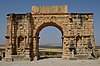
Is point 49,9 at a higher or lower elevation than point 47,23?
higher

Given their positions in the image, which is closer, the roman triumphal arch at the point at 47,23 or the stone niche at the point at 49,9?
the roman triumphal arch at the point at 47,23

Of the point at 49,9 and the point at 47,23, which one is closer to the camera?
the point at 49,9

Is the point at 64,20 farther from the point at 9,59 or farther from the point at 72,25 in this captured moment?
the point at 9,59

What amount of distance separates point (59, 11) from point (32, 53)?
14.2ft

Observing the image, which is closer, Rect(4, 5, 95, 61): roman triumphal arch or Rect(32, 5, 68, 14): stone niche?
Rect(4, 5, 95, 61): roman triumphal arch

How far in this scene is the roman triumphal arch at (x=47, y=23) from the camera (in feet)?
58.7

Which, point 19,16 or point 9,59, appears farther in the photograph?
point 19,16

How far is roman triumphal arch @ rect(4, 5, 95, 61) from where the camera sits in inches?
705

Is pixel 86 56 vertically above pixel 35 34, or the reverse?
pixel 35 34

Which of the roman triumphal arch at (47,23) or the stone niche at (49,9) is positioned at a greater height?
the stone niche at (49,9)

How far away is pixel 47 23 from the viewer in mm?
18500

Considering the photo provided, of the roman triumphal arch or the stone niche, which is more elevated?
the stone niche

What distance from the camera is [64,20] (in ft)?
59.8

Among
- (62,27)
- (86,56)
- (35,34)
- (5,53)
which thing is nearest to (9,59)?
(5,53)
